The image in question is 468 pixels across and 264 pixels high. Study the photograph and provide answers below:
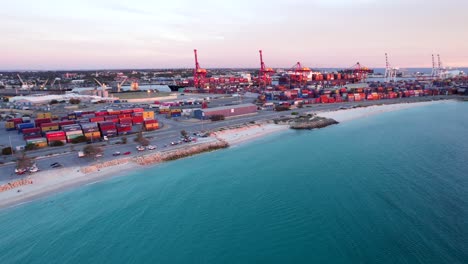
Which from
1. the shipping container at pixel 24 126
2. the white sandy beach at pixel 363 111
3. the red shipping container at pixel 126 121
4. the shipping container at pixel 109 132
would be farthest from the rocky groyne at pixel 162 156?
the white sandy beach at pixel 363 111

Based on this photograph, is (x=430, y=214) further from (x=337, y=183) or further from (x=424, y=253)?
(x=337, y=183)

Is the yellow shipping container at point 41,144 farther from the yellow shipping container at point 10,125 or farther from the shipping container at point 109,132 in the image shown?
the yellow shipping container at point 10,125

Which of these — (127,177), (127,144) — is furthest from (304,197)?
(127,144)

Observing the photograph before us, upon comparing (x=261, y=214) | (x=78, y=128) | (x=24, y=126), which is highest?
(x=24, y=126)

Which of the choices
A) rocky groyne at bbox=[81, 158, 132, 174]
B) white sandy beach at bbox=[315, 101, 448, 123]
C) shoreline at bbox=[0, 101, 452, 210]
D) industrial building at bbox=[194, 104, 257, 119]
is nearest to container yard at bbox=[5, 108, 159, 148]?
industrial building at bbox=[194, 104, 257, 119]

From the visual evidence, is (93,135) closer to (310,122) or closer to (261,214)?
(261,214)

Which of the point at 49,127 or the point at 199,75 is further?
the point at 199,75

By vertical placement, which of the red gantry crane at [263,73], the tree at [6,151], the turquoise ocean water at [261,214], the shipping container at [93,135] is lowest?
the turquoise ocean water at [261,214]

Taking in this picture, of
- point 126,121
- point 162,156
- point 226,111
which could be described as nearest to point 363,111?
point 226,111
